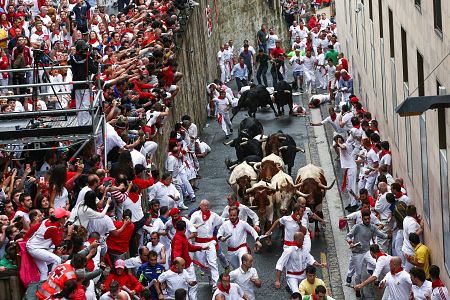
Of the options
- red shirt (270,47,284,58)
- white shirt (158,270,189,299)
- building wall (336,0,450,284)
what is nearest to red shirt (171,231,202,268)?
white shirt (158,270,189,299)

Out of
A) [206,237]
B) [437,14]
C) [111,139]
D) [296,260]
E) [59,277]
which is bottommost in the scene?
[296,260]

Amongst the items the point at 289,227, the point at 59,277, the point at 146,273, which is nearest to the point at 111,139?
the point at 289,227

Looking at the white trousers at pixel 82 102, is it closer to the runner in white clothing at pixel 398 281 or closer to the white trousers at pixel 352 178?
the runner in white clothing at pixel 398 281

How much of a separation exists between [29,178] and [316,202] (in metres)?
7.38

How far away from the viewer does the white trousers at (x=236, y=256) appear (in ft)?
80.3

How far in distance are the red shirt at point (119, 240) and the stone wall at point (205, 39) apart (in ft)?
25.1

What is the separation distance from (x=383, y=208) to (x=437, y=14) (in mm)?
3691

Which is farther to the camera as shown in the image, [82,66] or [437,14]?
[82,66]

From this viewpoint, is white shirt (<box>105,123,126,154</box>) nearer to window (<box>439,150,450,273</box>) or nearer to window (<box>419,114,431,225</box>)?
window (<box>419,114,431,225</box>)

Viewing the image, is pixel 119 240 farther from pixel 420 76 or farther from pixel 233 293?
pixel 420 76

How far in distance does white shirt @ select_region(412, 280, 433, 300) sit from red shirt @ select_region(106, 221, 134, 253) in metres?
4.47

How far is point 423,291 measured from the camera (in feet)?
68.7

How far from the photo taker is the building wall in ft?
73.0

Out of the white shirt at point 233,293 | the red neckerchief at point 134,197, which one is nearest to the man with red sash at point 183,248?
the red neckerchief at point 134,197
